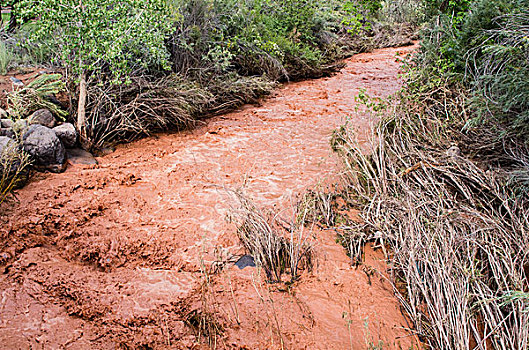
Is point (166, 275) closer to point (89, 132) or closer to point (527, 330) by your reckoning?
point (527, 330)

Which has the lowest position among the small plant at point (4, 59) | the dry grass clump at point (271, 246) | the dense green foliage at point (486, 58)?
the dry grass clump at point (271, 246)

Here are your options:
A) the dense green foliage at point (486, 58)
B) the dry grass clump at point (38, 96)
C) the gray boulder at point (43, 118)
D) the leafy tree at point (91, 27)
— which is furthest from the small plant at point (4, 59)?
the dense green foliage at point (486, 58)

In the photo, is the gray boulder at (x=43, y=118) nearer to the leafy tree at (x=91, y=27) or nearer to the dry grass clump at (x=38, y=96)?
the dry grass clump at (x=38, y=96)

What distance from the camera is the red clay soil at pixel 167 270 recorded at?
8.54 feet

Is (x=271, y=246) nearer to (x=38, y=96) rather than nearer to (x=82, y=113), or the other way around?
(x=82, y=113)

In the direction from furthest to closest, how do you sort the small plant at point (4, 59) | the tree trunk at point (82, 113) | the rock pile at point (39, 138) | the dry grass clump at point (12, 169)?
the small plant at point (4, 59) → the tree trunk at point (82, 113) → the rock pile at point (39, 138) → the dry grass clump at point (12, 169)

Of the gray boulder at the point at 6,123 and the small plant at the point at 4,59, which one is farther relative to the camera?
the small plant at the point at 4,59

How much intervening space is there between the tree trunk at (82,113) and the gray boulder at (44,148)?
513 millimetres

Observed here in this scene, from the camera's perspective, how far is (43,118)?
16.0 ft

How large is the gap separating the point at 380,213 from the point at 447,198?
63 cm

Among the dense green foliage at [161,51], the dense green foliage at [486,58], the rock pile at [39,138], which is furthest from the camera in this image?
the dense green foliage at [161,51]

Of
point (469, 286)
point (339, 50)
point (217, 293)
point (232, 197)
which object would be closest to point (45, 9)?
point (232, 197)

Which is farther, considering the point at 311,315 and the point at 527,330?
the point at 311,315

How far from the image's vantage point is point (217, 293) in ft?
9.65
